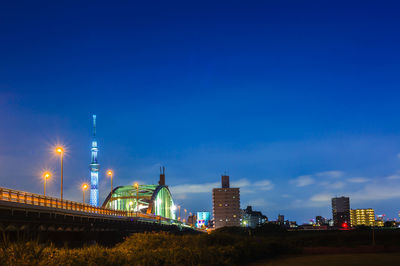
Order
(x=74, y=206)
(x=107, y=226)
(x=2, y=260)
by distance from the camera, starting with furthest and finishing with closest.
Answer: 1. (x=107, y=226)
2. (x=74, y=206)
3. (x=2, y=260)

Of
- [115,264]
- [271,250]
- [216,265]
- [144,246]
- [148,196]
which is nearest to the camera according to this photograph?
[115,264]

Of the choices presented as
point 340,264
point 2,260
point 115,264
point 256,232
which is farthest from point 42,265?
point 256,232

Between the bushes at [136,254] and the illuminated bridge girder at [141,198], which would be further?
the illuminated bridge girder at [141,198]

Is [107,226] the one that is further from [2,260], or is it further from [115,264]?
[2,260]

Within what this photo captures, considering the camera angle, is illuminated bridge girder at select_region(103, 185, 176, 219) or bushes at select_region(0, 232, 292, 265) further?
illuminated bridge girder at select_region(103, 185, 176, 219)

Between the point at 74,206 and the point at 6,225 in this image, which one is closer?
the point at 6,225

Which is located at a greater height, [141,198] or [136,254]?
[141,198]

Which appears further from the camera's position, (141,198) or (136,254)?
(141,198)

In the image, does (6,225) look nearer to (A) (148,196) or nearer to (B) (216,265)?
(B) (216,265)

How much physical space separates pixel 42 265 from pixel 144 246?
54.2ft

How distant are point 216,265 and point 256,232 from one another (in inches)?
3940

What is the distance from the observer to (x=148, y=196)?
16088 cm

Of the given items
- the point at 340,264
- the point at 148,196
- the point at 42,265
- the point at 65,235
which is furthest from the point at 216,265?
the point at 148,196

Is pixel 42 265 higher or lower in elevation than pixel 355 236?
higher
